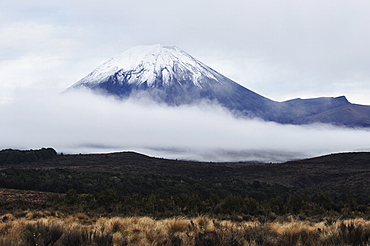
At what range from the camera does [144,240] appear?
24.4ft

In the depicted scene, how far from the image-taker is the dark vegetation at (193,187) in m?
20.0

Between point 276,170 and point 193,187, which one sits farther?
point 276,170

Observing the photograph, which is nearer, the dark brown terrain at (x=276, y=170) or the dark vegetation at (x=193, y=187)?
the dark vegetation at (x=193, y=187)

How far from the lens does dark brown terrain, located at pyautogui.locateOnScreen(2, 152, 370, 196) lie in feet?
182

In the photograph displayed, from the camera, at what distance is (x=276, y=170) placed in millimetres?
70250

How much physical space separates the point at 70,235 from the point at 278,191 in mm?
42277

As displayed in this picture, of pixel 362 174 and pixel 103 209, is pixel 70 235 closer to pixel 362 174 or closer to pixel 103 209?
pixel 103 209

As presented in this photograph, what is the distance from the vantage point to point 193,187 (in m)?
44.7

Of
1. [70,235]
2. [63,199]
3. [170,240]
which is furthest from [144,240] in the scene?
[63,199]

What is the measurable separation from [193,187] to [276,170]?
101 feet

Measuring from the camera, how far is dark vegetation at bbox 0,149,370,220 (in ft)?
65.8

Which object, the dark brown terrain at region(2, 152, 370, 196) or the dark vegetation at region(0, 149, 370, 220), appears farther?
the dark brown terrain at region(2, 152, 370, 196)

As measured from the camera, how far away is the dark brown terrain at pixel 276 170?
2186 inches

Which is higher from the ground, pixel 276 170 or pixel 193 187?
pixel 276 170
